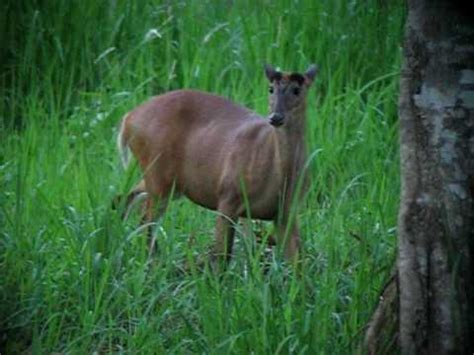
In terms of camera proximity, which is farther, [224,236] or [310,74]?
[310,74]

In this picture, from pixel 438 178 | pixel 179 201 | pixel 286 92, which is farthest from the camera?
pixel 179 201

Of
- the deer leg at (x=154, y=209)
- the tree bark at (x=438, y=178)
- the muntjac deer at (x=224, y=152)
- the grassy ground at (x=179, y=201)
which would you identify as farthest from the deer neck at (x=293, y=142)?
the tree bark at (x=438, y=178)

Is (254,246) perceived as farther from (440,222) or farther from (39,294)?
(440,222)

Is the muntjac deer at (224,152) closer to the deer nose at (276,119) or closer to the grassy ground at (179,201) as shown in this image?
the deer nose at (276,119)

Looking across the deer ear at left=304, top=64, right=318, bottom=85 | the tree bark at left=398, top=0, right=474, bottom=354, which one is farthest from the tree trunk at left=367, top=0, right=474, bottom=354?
the deer ear at left=304, top=64, right=318, bottom=85

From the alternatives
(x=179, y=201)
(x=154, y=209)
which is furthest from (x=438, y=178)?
(x=179, y=201)

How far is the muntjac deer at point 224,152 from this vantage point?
7.42m

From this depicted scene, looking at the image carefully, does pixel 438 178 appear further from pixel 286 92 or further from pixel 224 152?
pixel 224 152

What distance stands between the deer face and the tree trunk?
2.00 m

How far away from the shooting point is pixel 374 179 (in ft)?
24.8

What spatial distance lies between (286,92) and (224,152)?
56 centimetres

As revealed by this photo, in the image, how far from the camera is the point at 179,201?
8039 mm

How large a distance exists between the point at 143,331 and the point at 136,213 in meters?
1.76

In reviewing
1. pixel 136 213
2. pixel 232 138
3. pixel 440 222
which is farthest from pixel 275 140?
pixel 440 222
